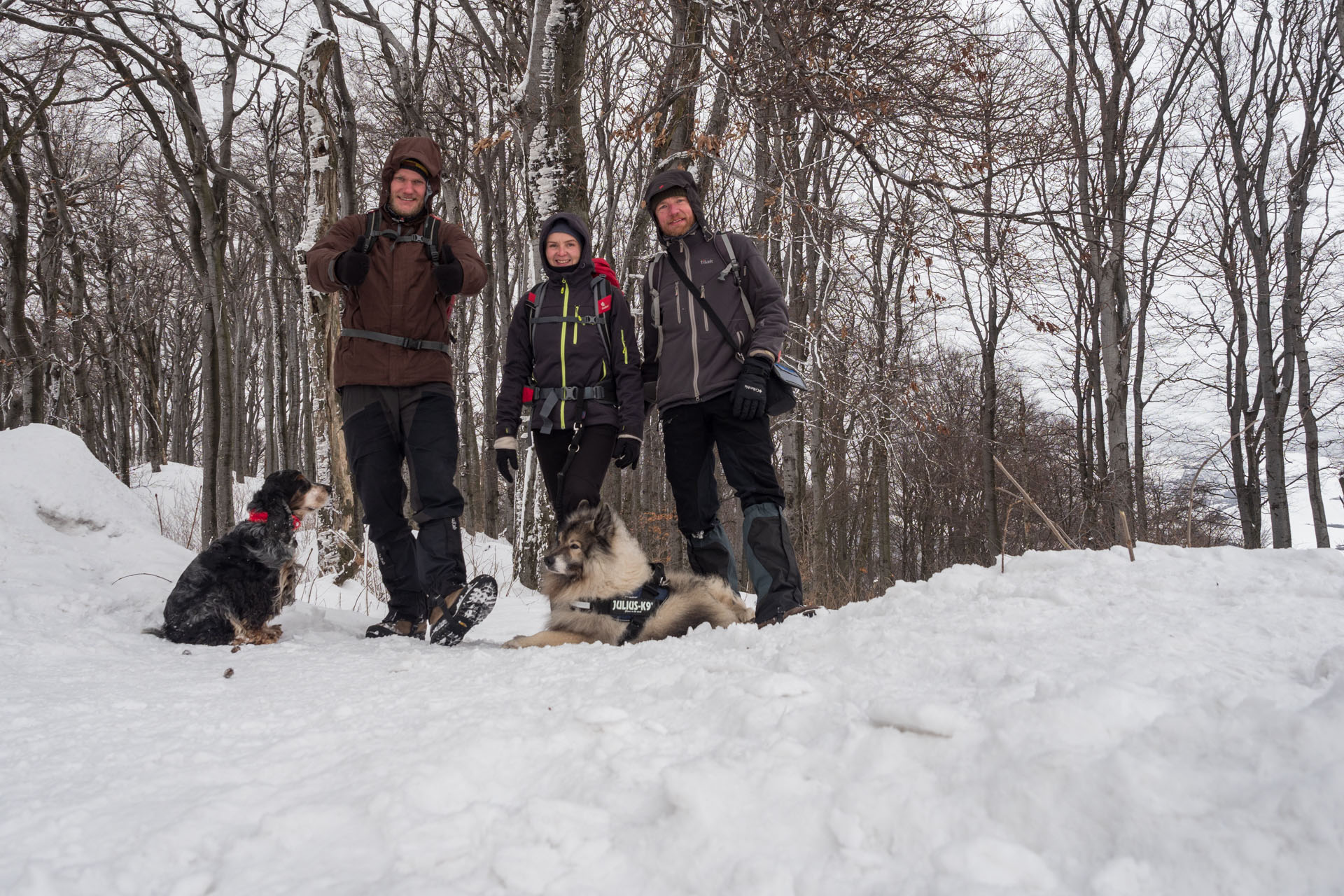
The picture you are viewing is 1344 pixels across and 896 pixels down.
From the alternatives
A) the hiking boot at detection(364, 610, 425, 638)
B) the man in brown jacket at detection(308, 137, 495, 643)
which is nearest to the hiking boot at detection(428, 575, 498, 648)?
the man in brown jacket at detection(308, 137, 495, 643)

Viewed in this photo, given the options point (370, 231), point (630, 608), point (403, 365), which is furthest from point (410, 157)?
point (630, 608)

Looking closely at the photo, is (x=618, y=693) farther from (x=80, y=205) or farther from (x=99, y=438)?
(x=99, y=438)

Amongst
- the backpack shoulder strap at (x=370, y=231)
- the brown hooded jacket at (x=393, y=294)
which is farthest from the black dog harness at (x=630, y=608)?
the backpack shoulder strap at (x=370, y=231)

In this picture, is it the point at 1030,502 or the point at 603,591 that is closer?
the point at 1030,502

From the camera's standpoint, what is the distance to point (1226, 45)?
14.3 meters

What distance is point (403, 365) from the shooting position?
386 centimetres

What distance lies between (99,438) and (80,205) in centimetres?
670

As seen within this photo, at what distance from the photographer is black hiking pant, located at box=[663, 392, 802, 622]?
3.74 metres

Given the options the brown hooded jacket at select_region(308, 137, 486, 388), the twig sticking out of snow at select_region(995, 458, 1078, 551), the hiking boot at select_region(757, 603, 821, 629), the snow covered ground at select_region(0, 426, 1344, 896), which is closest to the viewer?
the snow covered ground at select_region(0, 426, 1344, 896)

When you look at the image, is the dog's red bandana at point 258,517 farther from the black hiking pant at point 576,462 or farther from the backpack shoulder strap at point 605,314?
the backpack shoulder strap at point 605,314

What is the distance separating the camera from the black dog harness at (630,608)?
380cm

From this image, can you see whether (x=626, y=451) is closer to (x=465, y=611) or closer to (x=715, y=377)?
(x=715, y=377)

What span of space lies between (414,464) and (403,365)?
21.8 inches

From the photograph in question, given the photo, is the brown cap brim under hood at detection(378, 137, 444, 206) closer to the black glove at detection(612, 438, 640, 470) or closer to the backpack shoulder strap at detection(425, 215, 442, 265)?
the backpack shoulder strap at detection(425, 215, 442, 265)
